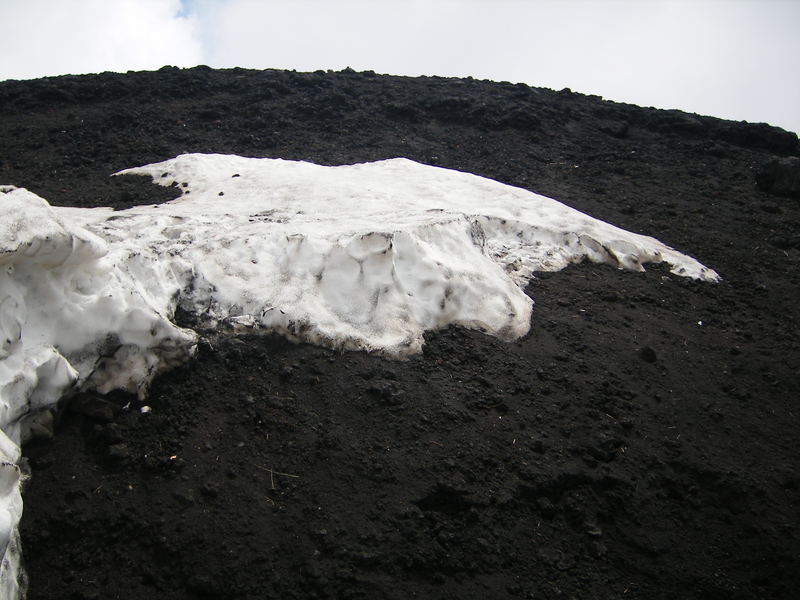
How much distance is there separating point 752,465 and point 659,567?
1.34m

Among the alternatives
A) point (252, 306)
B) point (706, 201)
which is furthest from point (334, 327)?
point (706, 201)

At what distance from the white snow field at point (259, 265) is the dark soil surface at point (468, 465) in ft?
0.80

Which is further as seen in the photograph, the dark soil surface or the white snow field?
the white snow field

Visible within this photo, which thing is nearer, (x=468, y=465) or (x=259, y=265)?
(x=468, y=465)

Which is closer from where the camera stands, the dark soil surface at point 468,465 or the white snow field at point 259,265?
the dark soil surface at point 468,465

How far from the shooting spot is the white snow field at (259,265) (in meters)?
3.73

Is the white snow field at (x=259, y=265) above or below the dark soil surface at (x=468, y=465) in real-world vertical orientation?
above

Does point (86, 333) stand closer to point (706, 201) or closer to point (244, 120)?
point (244, 120)

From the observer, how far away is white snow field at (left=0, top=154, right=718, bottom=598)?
3730 mm

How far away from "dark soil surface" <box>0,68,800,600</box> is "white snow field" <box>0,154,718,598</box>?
242mm

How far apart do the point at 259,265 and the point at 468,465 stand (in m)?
2.55

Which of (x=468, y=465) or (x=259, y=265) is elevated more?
(x=259, y=265)

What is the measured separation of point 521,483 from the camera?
13.2 feet

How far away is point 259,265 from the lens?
17.3 feet
